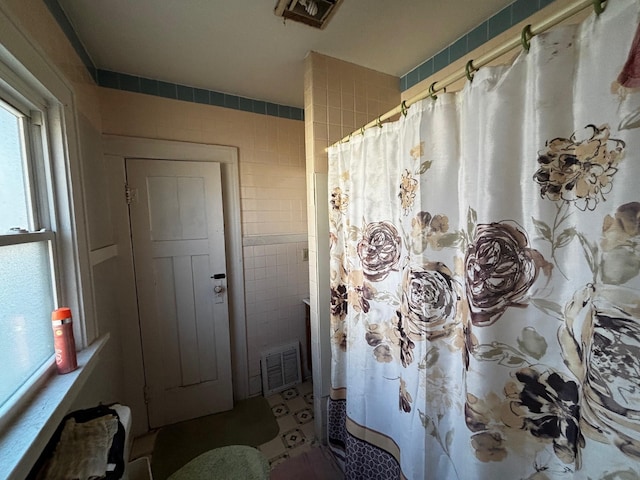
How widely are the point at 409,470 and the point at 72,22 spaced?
2.55 m

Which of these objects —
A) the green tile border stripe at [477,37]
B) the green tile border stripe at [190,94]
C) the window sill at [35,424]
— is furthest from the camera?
the green tile border stripe at [190,94]

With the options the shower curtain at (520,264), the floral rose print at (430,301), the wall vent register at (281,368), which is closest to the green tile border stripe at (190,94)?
the shower curtain at (520,264)

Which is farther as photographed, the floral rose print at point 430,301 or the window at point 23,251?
the floral rose print at point 430,301

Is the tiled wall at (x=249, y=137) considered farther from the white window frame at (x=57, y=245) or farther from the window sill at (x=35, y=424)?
the window sill at (x=35, y=424)

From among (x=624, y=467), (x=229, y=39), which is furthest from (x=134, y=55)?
(x=624, y=467)

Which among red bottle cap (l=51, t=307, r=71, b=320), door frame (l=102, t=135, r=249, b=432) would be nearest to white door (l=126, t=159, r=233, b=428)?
door frame (l=102, t=135, r=249, b=432)

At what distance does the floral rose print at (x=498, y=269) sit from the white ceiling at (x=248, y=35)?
1180 mm

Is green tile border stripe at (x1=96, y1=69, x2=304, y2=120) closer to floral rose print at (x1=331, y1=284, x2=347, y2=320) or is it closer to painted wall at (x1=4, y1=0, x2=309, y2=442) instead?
painted wall at (x1=4, y1=0, x2=309, y2=442)

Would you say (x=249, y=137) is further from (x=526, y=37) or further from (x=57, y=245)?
(x=526, y=37)

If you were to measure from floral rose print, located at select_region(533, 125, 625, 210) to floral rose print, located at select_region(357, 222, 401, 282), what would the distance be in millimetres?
557

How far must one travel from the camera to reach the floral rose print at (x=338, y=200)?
54.5 inches

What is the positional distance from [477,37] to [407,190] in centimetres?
104

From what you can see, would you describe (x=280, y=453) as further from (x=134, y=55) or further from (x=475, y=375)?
(x=134, y=55)

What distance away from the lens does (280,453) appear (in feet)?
5.37
